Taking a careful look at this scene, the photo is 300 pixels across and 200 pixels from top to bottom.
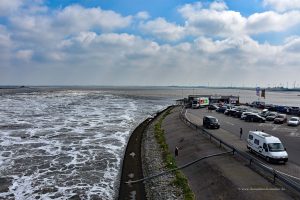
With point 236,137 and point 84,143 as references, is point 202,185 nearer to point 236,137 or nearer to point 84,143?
point 236,137

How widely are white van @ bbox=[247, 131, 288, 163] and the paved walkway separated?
2.56 meters

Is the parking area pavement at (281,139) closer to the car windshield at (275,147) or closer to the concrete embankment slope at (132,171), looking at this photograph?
the car windshield at (275,147)

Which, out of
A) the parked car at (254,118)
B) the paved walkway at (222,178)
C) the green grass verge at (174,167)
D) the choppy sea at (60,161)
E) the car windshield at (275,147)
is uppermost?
the car windshield at (275,147)

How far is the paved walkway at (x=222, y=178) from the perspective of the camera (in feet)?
70.9

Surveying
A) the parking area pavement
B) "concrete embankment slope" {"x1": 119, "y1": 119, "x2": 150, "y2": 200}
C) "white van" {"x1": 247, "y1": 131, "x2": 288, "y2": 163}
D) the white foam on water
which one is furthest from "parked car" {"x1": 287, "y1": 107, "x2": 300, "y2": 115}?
"white van" {"x1": 247, "y1": 131, "x2": 288, "y2": 163}

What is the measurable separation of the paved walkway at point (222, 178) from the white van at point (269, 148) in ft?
8.40

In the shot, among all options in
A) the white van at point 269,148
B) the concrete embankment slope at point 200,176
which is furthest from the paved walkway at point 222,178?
the white van at point 269,148

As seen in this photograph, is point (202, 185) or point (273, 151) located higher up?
point (273, 151)

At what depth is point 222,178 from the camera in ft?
82.6

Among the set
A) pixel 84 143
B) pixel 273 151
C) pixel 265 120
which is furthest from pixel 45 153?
pixel 265 120

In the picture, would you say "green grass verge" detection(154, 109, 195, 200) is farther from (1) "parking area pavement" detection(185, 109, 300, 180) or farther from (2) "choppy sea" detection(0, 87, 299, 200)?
(1) "parking area pavement" detection(185, 109, 300, 180)

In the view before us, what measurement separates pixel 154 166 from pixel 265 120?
34.3m

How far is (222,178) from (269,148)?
21.8 ft

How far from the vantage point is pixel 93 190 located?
28.0 m
